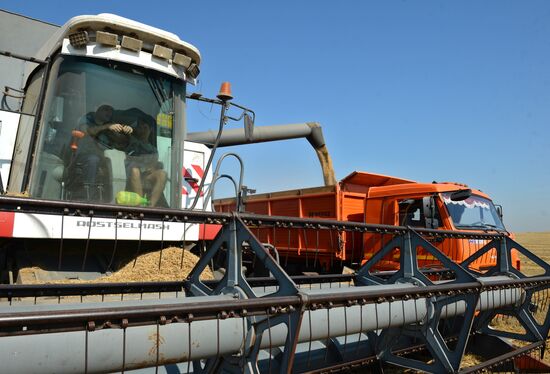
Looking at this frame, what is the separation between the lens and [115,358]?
5.51 ft

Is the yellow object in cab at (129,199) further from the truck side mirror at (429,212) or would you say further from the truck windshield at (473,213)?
the truck windshield at (473,213)

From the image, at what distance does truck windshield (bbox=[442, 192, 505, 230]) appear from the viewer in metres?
6.16

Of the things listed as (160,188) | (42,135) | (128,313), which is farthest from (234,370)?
(42,135)

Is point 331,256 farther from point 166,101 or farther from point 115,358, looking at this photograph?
point 115,358

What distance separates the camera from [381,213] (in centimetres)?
681

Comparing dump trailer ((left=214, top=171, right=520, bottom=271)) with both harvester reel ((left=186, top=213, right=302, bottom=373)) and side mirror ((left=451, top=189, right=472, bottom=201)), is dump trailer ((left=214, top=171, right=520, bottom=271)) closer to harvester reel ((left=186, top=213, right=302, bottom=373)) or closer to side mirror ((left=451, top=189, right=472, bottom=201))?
side mirror ((left=451, top=189, right=472, bottom=201))

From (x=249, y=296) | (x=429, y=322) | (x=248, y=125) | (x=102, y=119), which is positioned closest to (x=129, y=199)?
(x=102, y=119)

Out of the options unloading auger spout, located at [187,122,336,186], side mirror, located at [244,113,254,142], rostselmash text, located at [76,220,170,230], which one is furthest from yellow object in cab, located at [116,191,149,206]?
unloading auger spout, located at [187,122,336,186]

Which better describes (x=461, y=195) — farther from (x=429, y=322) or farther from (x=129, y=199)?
(x=129, y=199)

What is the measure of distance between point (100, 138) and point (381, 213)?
177 inches

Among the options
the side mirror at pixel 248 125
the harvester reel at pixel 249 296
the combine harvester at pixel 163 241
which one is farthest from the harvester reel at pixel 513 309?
the harvester reel at pixel 249 296

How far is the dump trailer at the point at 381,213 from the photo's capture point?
5855 millimetres

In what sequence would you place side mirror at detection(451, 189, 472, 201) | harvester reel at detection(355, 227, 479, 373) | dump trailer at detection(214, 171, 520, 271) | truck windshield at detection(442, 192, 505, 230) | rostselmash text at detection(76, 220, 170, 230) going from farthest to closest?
truck windshield at detection(442, 192, 505, 230), dump trailer at detection(214, 171, 520, 271), side mirror at detection(451, 189, 472, 201), rostselmash text at detection(76, 220, 170, 230), harvester reel at detection(355, 227, 479, 373)

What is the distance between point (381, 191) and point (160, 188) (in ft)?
13.2
